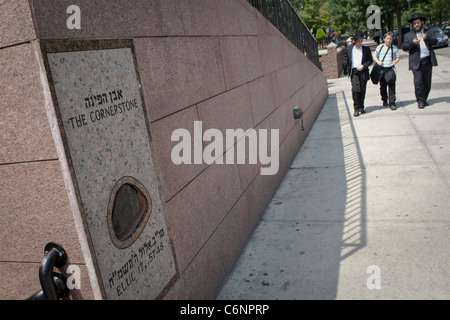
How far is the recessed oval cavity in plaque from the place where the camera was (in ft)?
7.00

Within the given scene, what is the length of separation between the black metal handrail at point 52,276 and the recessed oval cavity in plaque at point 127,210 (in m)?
0.29

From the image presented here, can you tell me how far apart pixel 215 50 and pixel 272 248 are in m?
2.04

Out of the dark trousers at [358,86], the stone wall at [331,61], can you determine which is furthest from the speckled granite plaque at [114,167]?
the stone wall at [331,61]

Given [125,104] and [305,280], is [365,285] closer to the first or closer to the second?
[305,280]

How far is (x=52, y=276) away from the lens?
6.21 feet

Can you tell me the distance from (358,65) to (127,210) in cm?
824

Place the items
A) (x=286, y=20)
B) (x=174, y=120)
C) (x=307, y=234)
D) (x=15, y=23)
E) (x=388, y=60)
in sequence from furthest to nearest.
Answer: (x=388, y=60) < (x=286, y=20) < (x=307, y=234) < (x=174, y=120) < (x=15, y=23)

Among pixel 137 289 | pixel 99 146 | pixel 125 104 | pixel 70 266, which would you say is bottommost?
pixel 137 289

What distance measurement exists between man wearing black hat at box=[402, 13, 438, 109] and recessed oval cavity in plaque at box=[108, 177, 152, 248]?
25.8 ft

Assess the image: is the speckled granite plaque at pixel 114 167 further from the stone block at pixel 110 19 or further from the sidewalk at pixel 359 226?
the sidewalk at pixel 359 226

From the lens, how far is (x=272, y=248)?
13.1 ft

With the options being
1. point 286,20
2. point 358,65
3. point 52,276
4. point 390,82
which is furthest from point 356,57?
point 52,276

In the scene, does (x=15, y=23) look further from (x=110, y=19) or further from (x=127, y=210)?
(x=127, y=210)
